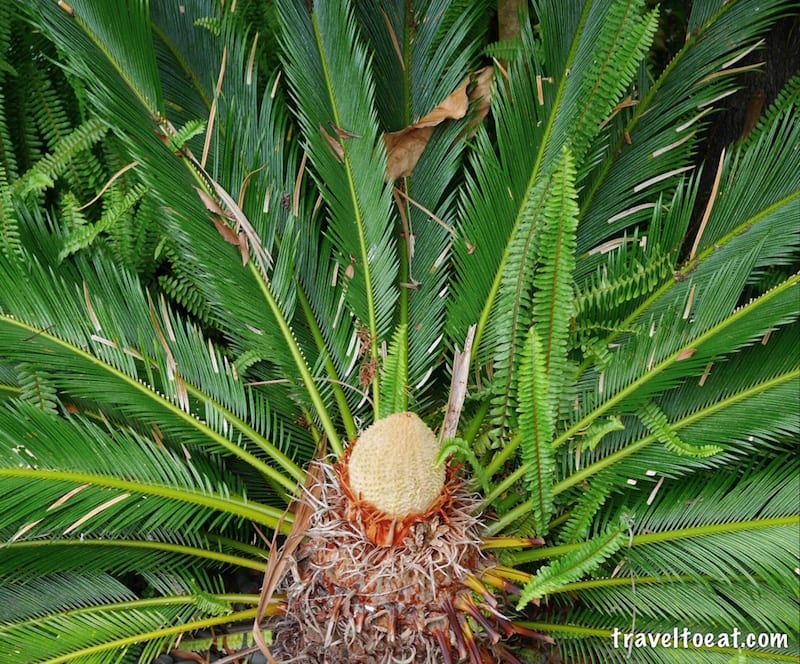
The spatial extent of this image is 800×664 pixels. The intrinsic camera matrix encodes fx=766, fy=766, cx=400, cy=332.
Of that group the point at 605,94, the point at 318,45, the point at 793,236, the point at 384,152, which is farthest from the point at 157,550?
the point at 793,236

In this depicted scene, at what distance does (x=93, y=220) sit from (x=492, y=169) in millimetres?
1100

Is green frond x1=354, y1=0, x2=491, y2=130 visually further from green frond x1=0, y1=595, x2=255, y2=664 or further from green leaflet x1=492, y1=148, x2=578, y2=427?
green frond x1=0, y1=595, x2=255, y2=664

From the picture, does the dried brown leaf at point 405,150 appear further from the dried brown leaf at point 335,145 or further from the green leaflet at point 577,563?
the green leaflet at point 577,563

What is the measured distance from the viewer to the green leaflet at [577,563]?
125 centimetres

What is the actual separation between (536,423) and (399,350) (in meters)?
0.29

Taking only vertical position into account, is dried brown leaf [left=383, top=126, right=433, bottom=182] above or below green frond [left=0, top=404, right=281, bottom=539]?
above

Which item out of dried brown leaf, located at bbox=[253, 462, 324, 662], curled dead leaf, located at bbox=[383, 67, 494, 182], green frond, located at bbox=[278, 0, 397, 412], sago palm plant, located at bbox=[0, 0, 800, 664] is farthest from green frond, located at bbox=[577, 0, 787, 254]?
dried brown leaf, located at bbox=[253, 462, 324, 662]

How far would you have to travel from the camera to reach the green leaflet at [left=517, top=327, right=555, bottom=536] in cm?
132

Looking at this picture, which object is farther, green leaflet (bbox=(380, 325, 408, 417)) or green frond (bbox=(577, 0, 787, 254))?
green frond (bbox=(577, 0, 787, 254))

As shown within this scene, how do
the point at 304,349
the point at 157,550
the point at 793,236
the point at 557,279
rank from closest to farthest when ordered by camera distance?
the point at 557,279
the point at 793,236
the point at 157,550
the point at 304,349

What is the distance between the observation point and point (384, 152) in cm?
173

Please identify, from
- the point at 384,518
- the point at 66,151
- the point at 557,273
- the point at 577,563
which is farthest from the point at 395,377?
the point at 66,151

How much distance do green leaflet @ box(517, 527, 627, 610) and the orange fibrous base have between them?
0.27m

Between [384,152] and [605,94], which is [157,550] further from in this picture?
[605,94]
